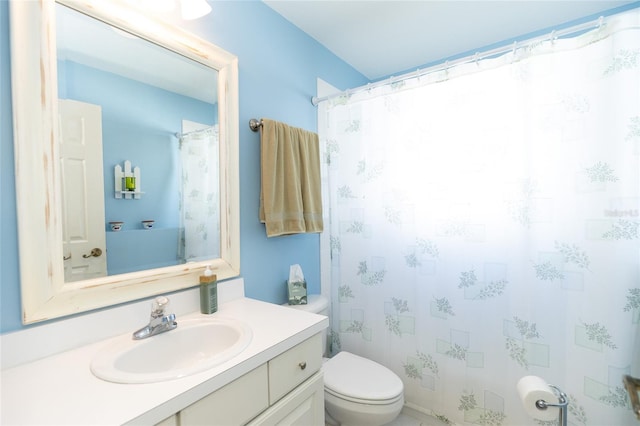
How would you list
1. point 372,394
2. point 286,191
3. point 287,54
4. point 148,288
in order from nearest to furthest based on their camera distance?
1. point 148,288
2. point 372,394
3. point 286,191
4. point 287,54

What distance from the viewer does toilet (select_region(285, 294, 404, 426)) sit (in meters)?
1.35

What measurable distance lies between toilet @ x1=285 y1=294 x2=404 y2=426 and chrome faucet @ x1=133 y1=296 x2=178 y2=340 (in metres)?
0.83

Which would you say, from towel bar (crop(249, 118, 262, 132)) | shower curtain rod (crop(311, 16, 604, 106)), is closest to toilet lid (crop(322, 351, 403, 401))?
towel bar (crop(249, 118, 262, 132))

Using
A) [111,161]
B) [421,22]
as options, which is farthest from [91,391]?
[421,22]

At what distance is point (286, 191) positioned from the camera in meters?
1.64

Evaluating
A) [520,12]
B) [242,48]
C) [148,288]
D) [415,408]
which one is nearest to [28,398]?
[148,288]

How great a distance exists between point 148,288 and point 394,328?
53.0 inches

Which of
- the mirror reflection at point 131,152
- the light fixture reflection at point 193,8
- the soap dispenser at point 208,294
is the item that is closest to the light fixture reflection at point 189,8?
the light fixture reflection at point 193,8

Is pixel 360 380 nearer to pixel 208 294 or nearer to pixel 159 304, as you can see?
pixel 208 294

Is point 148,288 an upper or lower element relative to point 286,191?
lower

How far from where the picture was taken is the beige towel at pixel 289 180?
154cm

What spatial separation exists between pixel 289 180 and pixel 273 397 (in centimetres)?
103

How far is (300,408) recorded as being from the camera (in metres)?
1.05

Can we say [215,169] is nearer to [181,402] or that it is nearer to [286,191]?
[286,191]
